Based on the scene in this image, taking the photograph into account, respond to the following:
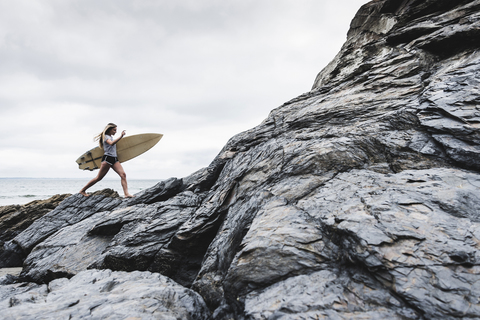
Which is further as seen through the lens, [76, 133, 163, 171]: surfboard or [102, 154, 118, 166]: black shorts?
[76, 133, 163, 171]: surfboard

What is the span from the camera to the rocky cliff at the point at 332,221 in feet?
9.56

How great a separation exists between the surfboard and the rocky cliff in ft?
18.6

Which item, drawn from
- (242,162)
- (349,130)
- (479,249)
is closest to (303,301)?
(479,249)

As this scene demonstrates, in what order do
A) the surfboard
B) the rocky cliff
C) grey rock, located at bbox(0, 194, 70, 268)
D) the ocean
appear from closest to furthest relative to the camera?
the rocky cliff, grey rock, located at bbox(0, 194, 70, 268), the surfboard, the ocean

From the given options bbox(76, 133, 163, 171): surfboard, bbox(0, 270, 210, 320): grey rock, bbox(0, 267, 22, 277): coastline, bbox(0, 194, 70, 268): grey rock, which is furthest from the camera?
bbox(76, 133, 163, 171): surfboard

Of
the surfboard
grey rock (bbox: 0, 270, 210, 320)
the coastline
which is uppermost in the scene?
the surfboard

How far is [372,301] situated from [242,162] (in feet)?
19.5

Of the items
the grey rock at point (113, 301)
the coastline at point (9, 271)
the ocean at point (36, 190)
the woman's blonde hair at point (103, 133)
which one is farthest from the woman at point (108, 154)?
the ocean at point (36, 190)

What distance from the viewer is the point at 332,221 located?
387cm

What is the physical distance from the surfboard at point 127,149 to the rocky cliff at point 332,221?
5.66 m

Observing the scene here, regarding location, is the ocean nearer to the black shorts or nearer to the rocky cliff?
the black shorts

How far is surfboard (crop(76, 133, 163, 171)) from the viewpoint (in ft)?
48.3

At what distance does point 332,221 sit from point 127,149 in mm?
14321

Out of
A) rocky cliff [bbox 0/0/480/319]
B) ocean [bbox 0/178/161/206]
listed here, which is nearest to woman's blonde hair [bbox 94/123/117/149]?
rocky cliff [bbox 0/0/480/319]
